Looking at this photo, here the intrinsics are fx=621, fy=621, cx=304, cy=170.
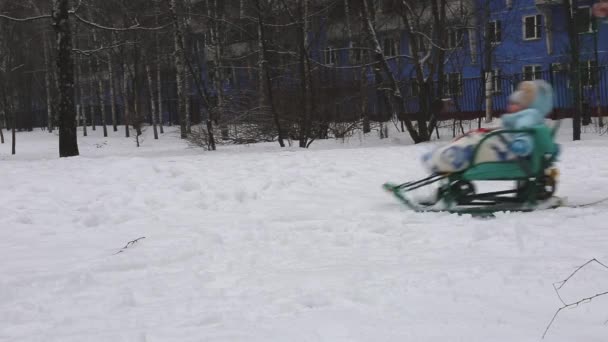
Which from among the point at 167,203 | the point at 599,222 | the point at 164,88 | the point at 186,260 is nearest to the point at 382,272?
the point at 186,260

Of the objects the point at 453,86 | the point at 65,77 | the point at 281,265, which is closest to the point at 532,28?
the point at 453,86

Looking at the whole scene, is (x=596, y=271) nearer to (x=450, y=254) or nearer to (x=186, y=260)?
(x=450, y=254)

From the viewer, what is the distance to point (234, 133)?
2172 cm

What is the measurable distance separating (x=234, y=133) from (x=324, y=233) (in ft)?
53.0

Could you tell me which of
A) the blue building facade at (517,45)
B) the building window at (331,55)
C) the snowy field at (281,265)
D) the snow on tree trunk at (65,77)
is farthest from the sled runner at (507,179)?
the blue building facade at (517,45)

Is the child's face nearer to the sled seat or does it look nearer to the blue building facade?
the sled seat

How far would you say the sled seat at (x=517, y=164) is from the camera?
670 centimetres

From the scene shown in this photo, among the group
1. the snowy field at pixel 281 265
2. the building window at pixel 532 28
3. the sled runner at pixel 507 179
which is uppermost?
the building window at pixel 532 28

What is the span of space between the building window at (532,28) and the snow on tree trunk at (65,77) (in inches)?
1151

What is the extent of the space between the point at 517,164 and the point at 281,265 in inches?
129

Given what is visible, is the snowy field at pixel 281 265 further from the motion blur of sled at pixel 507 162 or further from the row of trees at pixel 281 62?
the row of trees at pixel 281 62

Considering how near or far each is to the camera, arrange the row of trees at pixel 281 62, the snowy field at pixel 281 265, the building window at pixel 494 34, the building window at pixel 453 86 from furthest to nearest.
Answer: the building window at pixel 494 34
the building window at pixel 453 86
the row of trees at pixel 281 62
the snowy field at pixel 281 265

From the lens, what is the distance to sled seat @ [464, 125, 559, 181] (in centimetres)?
670

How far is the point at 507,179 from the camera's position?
683cm
